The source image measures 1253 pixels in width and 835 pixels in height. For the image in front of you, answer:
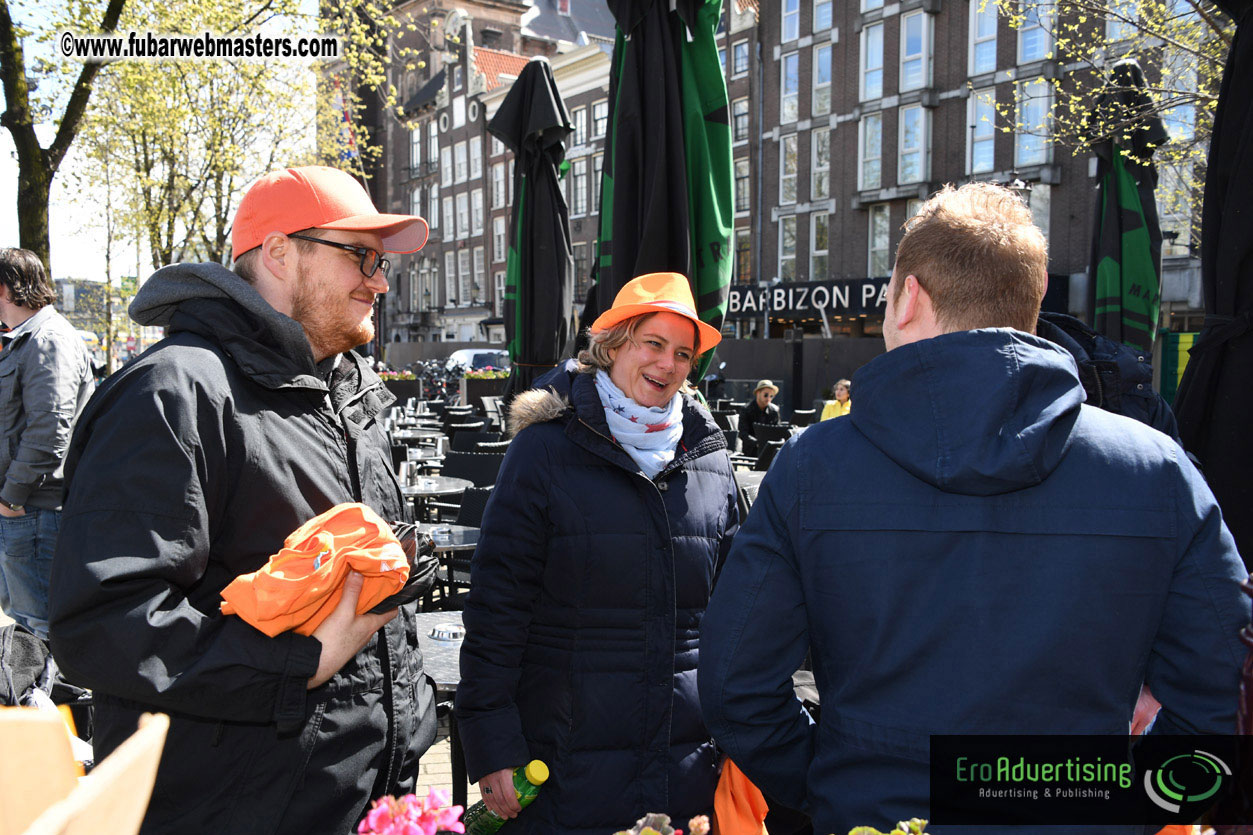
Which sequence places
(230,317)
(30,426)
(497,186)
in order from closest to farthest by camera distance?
(230,317), (30,426), (497,186)

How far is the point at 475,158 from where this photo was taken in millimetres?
46875

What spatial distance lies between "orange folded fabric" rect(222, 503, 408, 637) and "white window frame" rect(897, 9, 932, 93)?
2762 centimetres

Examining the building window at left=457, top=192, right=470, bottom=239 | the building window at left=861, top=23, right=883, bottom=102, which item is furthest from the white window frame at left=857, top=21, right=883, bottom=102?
the building window at left=457, top=192, right=470, bottom=239

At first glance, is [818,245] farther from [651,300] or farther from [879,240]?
[651,300]

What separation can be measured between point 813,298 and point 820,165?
25.1ft

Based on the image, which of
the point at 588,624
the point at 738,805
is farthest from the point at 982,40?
the point at 738,805

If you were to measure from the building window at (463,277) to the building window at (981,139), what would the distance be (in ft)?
94.5

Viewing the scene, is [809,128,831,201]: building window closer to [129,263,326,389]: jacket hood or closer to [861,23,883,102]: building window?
[861,23,883,102]: building window

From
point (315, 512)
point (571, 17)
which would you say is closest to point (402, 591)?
point (315, 512)

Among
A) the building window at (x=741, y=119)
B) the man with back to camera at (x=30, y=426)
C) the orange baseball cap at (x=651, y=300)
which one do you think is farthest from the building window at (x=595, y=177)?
the orange baseball cap at (x=651, y=300)

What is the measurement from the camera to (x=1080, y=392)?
4.49ft

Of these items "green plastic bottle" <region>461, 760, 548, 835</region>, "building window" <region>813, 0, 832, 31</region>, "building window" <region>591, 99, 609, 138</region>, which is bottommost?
"green plastic bottle" <region>461, 760, 548, 835</region>

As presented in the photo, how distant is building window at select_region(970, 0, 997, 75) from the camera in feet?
79.8

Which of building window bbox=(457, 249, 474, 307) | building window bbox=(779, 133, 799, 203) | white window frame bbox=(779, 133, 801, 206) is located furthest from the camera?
building window bbox=(457, 249, 474, 307)
